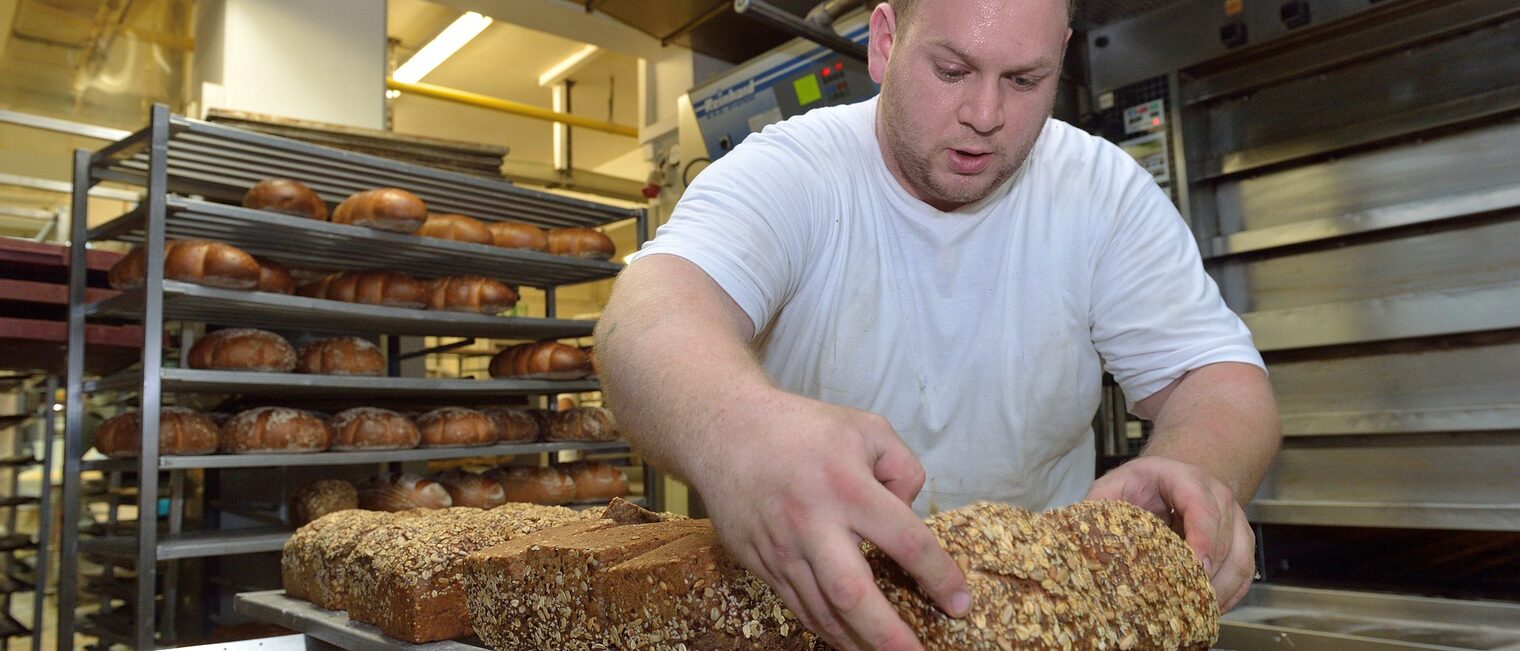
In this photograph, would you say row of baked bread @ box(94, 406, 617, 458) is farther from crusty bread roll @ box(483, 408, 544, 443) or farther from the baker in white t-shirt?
the baker in white t-shirt

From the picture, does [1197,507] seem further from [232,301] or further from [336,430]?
[336,430]

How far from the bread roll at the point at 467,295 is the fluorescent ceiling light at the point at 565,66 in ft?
13.2

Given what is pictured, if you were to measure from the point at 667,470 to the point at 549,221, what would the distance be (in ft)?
11.3

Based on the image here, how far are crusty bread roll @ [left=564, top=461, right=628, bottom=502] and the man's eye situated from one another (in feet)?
9.40

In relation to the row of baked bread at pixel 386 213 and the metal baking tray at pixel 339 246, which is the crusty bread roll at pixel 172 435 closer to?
the metal baking tray at pixel 339 246

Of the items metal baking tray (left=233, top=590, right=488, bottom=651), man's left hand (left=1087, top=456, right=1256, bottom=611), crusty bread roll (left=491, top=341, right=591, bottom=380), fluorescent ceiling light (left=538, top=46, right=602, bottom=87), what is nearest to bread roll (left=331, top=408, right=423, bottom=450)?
crusty bread roll (left=491, top=341, right=591, bottom=380)

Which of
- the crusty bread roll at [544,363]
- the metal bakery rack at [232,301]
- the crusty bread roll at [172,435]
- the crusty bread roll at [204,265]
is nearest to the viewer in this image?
the metal bakery rack at [232,301]

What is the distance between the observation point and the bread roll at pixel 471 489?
3443 millimetres

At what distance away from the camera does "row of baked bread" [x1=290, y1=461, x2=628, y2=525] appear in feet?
10.7

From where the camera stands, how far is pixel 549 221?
4000 mm

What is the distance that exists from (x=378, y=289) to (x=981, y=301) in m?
2.57

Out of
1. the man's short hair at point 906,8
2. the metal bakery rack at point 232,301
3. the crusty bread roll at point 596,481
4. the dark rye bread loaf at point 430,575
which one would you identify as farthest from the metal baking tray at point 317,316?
the man's short hair at point 906,8

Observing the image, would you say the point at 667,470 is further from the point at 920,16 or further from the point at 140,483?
the point at 140,483

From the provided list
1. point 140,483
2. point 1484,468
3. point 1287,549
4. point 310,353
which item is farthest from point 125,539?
point 1484,468
